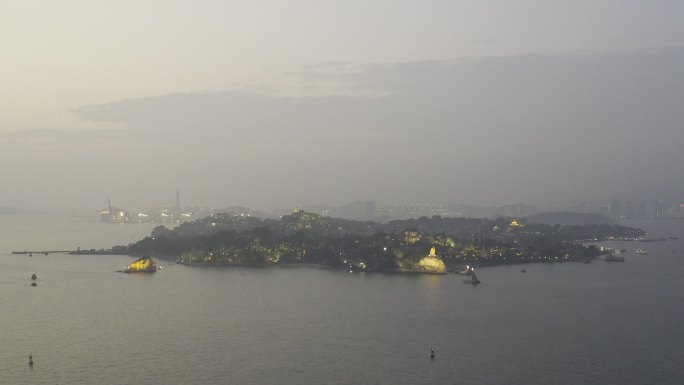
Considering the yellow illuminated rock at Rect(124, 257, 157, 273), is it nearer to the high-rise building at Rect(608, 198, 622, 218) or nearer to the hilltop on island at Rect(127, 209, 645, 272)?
the hilltop on island at Rect(127, 209, 645, 272)

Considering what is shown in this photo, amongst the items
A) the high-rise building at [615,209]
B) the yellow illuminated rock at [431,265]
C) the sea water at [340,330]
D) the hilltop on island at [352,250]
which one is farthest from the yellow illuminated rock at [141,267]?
the high-rise building at [615,209]

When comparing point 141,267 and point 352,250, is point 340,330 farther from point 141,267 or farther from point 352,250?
point 352,250

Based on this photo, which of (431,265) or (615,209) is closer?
(431,265)

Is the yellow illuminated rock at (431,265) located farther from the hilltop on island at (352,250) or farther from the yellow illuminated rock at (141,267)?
the yellow illuminated rock at (141,267)

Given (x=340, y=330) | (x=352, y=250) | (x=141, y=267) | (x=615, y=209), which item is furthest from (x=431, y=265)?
(x=615, y=209)

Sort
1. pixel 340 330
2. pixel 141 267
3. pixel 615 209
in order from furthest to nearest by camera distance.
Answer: pixel 615 209, pixel 141 267, pixel 340 330

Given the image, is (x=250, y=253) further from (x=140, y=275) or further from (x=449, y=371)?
(x=449, y=371)

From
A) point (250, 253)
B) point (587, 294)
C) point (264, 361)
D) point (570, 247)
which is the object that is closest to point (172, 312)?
point (264, 361)

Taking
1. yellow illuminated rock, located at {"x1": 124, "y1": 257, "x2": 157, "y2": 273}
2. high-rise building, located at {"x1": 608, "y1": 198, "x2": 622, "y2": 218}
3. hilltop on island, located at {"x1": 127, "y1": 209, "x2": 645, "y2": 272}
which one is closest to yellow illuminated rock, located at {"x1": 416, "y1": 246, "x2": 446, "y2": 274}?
hilltop on island, located at {"x1": 127, "y1": 209, "x2": 645, "y2": 272}
